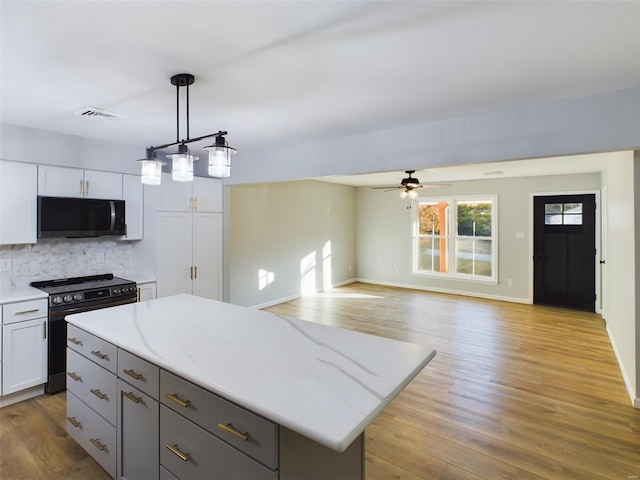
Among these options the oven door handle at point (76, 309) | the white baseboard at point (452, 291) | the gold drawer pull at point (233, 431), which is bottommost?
the white baseboard at point (452, 291)

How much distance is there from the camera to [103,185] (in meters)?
3.62

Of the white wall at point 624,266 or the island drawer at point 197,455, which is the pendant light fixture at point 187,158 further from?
the white wall at point 624,266

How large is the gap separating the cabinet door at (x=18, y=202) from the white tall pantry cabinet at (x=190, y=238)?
1.12m

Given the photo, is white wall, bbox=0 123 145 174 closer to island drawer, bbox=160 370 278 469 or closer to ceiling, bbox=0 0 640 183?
ceiling, bbox=0 0 640 183

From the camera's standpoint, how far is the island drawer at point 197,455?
1261mm

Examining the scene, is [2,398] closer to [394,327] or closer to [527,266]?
[394,327]

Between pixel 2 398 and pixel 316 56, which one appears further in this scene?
pixel 2 398

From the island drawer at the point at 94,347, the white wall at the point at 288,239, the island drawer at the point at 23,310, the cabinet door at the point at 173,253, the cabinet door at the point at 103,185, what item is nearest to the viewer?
the island drawer at the point at 94,347

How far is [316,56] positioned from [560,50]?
4.23 feet

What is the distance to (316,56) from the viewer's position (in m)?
1.88

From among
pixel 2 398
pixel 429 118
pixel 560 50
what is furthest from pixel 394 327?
pixel 2 398

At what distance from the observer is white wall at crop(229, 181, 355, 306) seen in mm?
5523

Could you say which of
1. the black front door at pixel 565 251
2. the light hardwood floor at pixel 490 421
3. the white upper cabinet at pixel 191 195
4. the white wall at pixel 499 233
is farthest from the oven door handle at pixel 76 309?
the black front door at pixel 565 251

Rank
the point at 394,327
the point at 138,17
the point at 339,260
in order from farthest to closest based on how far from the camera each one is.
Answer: the point at 339,260, the point at 394,327, the point at 138,17
